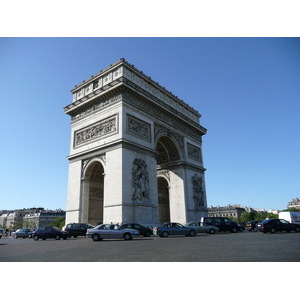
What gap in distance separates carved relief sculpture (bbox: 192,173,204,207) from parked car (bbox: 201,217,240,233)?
5774 mm

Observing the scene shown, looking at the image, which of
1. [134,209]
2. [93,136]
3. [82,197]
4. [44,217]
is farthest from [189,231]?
[44,217]

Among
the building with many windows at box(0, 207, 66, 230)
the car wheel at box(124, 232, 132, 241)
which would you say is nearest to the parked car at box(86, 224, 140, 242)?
the car wheel at box(124, 232, 132, 241)

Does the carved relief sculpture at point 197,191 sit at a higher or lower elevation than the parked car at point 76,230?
higher

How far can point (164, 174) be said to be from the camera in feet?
101

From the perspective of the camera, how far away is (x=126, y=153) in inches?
867

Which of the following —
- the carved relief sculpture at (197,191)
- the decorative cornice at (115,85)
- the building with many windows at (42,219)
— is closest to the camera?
the decorative cornice at (115,85)

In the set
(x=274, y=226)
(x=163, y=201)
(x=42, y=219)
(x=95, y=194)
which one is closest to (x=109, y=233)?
(x=95, y=194)

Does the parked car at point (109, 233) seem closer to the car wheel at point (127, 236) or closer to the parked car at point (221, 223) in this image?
the car wheel at point (127, 236)

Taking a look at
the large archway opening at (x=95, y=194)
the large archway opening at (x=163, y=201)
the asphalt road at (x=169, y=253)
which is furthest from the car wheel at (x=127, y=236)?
the large archway opening at (x=163, y=201)

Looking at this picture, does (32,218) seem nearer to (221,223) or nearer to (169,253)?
(221,223)

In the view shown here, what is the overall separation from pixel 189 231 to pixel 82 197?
1033 cm

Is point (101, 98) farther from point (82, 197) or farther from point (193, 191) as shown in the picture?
point (193, 191)

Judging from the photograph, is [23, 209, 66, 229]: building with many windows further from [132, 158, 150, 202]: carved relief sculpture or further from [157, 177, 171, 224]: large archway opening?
[132, 158, 150, 202]: carved relief sculpture

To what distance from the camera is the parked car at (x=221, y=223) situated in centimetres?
2336
